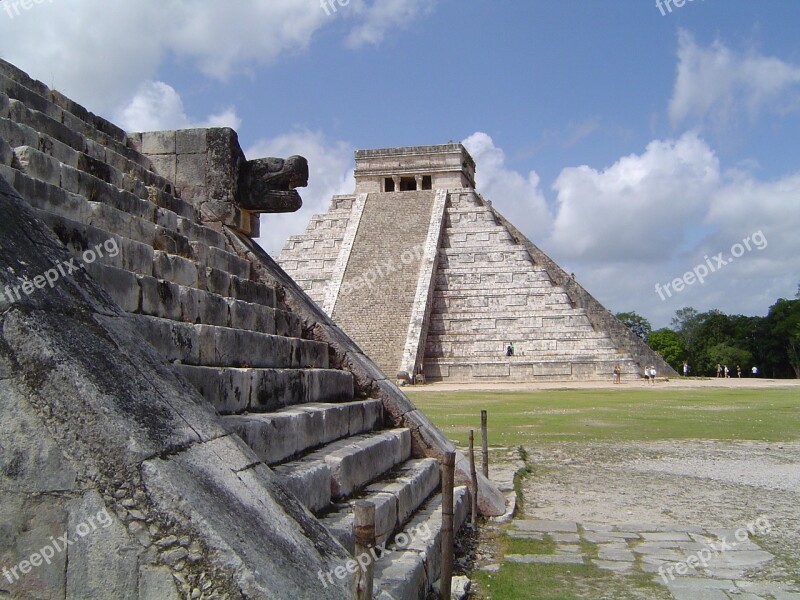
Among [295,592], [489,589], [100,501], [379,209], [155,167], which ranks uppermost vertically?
[379,209]

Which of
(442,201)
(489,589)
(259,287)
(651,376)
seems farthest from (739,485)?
(442,201)

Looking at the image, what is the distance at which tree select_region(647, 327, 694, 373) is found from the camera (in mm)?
72500

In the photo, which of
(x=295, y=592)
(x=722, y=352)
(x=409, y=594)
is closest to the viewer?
(x=295, y=592)

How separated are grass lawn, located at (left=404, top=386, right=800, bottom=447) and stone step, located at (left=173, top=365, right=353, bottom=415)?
5327mm

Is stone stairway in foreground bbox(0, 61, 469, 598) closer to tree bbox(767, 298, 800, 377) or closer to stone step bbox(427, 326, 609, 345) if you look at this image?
stone step bbox(427, 326, 609, 345)

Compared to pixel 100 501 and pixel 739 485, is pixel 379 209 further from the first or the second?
pixel 100 501

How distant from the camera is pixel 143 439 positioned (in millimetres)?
2660

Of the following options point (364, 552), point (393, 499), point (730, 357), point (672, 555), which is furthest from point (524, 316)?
point (730, 357)

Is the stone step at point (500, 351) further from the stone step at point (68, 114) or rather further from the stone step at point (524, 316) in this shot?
the stone step at point (68, 114)

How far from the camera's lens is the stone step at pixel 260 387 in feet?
13.9

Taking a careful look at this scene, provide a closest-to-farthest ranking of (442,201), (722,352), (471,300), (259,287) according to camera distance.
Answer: (259,287)
(471,300)
(442,201)
(722,352)

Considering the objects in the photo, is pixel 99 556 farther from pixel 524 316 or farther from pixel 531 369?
pixel 524 316

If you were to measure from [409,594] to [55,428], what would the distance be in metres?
2.15

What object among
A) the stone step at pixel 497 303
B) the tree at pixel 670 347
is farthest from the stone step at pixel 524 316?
the tree at pixel 670 347
